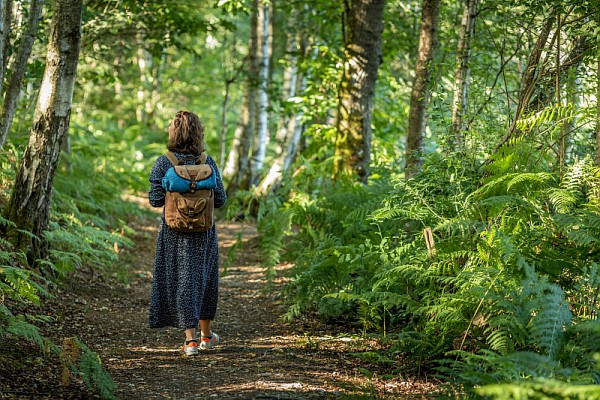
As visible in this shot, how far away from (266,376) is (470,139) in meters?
2.81

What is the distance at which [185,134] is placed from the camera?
19.5ft

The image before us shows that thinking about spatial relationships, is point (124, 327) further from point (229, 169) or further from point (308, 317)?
point (229, 169)

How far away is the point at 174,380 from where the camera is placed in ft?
16.8

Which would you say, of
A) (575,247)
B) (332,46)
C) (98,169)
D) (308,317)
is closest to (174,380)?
(308,317)

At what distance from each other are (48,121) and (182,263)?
2433 mm

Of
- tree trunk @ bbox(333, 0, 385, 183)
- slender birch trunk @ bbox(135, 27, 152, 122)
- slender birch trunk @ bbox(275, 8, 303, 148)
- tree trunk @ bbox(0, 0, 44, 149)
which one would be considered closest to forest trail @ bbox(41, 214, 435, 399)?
tree trunk @ bbox(0, 0, 44, 149)

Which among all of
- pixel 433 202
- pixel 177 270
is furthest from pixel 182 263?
pixel 433 202

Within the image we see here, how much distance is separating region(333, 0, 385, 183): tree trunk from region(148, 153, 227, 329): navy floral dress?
191 inches

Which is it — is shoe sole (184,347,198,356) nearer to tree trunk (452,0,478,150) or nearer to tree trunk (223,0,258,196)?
tree trunk (452,0,478,150)

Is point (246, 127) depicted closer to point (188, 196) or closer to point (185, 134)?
point (185, 134)

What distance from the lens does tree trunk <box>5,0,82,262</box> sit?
7273 mm

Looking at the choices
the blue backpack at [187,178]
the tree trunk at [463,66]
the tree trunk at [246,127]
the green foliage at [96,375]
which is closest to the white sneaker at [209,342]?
the blue backpack at [187,178]

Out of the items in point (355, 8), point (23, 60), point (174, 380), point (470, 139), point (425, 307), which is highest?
point (355, 8)

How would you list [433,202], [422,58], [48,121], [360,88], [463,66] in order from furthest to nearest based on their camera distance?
[360,88] < [422,58] < [463,66] < [48,121] < [433,202]
